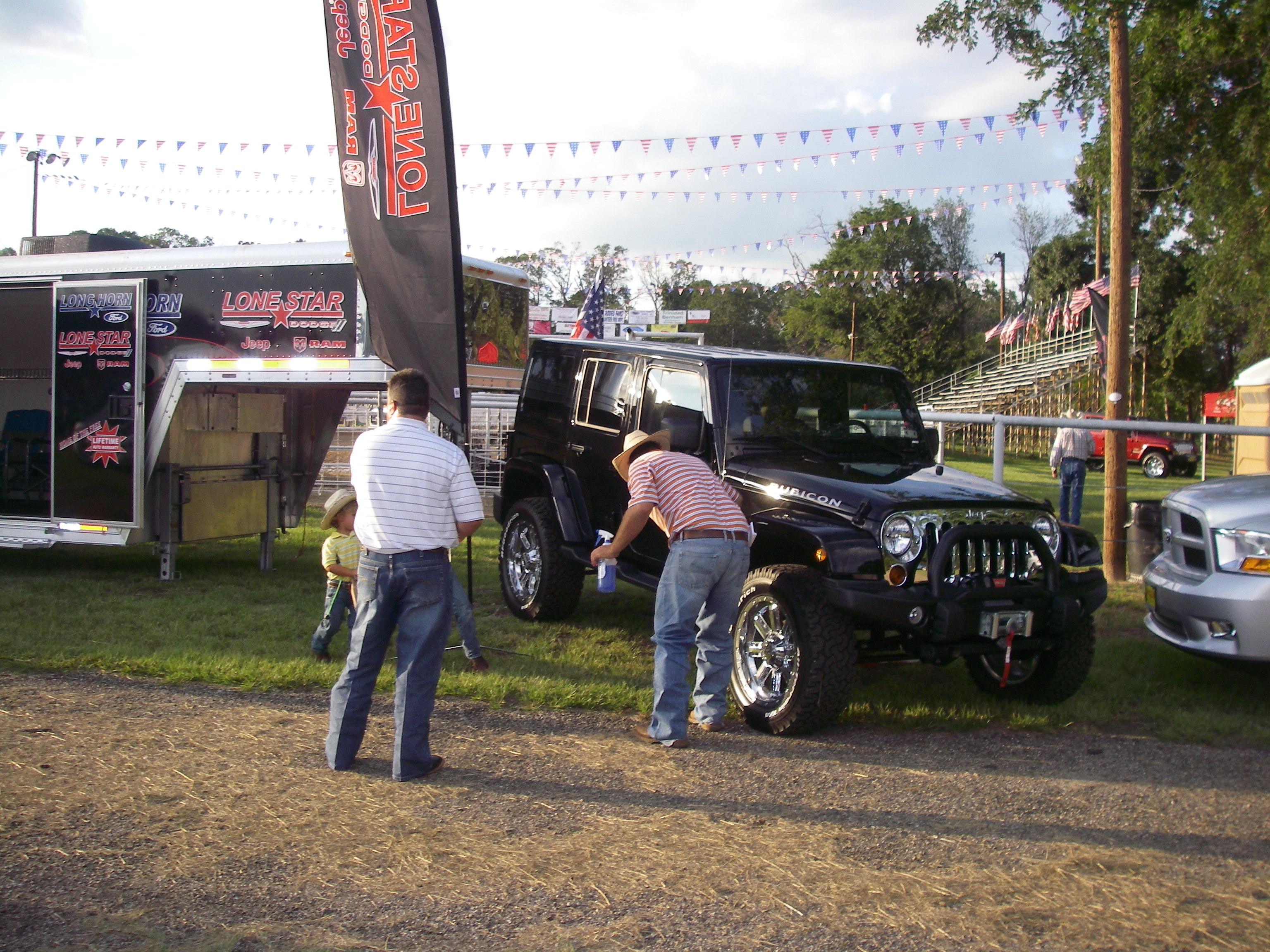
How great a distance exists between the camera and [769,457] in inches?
251

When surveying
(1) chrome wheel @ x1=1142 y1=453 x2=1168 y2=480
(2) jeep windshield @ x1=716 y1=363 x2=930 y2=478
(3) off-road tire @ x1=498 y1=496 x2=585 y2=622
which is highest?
(2) jeep windshield @ x1=716 y1=363 x2=930 y2=478

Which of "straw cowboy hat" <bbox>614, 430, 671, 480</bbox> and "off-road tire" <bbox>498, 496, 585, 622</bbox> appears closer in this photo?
"straw cowboy hat" <bbox>614, 430, 671, 480</bbox>

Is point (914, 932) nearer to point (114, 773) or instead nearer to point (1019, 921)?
point (1019, 921)

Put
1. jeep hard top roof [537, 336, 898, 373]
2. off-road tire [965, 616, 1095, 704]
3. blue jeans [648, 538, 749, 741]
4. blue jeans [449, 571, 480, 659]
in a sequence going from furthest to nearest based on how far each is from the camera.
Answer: jeep hard top roof [537, 336, 898, 373], blue jeans [449, 571, 480, 659], off-road tire [965, 616, 1095, 704], blue jeans [648, 538, 749, 741]

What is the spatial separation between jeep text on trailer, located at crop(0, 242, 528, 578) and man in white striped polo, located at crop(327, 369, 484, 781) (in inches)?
172

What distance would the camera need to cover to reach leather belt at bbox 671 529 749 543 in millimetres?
5199

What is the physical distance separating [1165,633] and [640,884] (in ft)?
13.6

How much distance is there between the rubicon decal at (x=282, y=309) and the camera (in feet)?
31.0

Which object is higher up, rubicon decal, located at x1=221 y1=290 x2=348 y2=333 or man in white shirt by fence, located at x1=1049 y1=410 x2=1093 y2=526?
rubicon decal, located at x1=221 y1=290 x2=348 y2=333

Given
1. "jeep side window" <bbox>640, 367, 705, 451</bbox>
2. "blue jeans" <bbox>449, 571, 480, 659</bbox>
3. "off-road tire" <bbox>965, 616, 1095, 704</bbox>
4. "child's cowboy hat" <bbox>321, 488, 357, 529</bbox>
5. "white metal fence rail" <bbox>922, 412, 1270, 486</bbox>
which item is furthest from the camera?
"white metal fence rail" <bbox>922, 412, 1270, 486</bbox>

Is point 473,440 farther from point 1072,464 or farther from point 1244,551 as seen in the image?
point 1244,551

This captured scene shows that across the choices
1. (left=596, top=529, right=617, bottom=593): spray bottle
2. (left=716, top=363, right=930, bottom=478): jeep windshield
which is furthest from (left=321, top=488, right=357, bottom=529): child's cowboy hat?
(left=716, top=363, right=930, bottom=478): jeep windshield

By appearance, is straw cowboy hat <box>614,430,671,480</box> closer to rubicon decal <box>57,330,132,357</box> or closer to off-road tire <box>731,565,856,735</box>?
off-road tire <box>731,565,856,735</box>

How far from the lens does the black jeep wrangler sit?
17.4 ft
